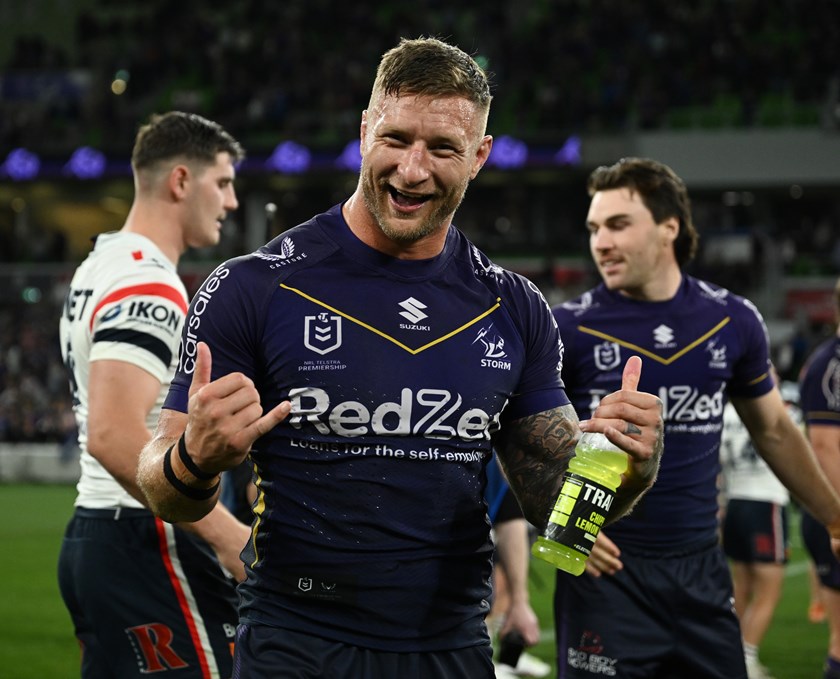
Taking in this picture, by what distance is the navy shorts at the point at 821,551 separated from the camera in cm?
690

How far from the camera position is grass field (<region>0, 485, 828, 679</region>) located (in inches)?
361

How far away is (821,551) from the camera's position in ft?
23.6

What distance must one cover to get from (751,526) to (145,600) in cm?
596

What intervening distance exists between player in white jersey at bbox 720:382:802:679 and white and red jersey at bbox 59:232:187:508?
563 cm

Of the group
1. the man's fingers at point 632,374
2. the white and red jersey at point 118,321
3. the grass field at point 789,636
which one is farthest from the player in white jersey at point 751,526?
the man's fingers at point 632,374

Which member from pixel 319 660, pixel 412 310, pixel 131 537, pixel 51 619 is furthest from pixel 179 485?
pixel 51 619

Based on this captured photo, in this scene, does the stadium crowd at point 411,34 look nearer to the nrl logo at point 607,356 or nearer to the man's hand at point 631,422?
the nrl logo at point 607,356

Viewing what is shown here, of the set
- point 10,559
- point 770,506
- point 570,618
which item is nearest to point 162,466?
point 570,618

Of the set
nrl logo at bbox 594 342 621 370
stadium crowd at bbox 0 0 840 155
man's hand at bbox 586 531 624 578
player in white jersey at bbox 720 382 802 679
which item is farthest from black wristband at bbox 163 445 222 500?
stadium crowd at bbox 0 0 840 155

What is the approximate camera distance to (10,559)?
14719mm

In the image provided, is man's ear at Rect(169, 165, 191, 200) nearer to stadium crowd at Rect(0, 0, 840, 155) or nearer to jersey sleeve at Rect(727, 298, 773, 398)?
jersey sleeve at Rect(727, 298, 773, 398)

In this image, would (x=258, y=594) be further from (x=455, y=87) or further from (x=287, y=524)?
(x=455, y=87)

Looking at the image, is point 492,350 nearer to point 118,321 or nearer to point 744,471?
point 118,321

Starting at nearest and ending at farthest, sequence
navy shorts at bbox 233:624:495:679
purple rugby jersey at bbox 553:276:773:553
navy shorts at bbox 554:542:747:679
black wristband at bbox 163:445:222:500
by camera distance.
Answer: black wristband at bbox 163:445:222:500 < navy shorts at bbox 233:624:495:679 < navy shorts at bbox 554:542:747:679 < purple rugby jersey at bbox 553:276:773:553
